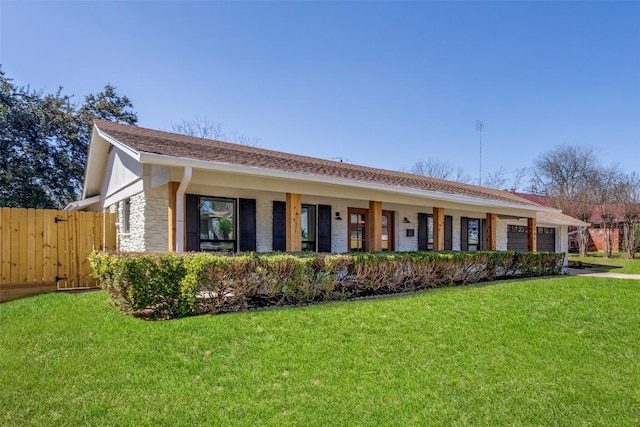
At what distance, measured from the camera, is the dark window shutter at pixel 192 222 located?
31.1 ft

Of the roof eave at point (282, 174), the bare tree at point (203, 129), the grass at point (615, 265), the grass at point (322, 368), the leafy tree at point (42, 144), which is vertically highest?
the bare tree at point (203, 129)

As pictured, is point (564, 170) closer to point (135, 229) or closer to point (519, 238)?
point (519, 238)

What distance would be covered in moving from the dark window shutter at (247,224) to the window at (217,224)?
19 centimetres

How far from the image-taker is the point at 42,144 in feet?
71.3

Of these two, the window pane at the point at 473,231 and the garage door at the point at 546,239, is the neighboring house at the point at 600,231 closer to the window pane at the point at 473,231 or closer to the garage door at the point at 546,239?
the garage door at the point at 546,239

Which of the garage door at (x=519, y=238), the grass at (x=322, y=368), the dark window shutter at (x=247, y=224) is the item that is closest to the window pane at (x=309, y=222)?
the dark window shutter at (x=247, y=224)

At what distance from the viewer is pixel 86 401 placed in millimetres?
3512

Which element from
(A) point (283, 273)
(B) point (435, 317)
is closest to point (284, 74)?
(A) point (283, 273)

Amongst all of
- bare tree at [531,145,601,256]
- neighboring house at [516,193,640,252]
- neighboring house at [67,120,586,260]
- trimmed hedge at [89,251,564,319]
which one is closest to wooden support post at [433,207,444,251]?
neighboring house at [67,120,586,260]

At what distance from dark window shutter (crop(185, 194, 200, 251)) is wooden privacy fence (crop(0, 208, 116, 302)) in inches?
96.6

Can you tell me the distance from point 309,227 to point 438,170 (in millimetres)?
32183

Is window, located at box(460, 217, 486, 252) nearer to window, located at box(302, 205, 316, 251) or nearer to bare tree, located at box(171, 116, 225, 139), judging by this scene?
window, located at box(302, 205, 316, 251)

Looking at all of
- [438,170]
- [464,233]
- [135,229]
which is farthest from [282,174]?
[438,170]

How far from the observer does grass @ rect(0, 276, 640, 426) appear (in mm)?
3523
